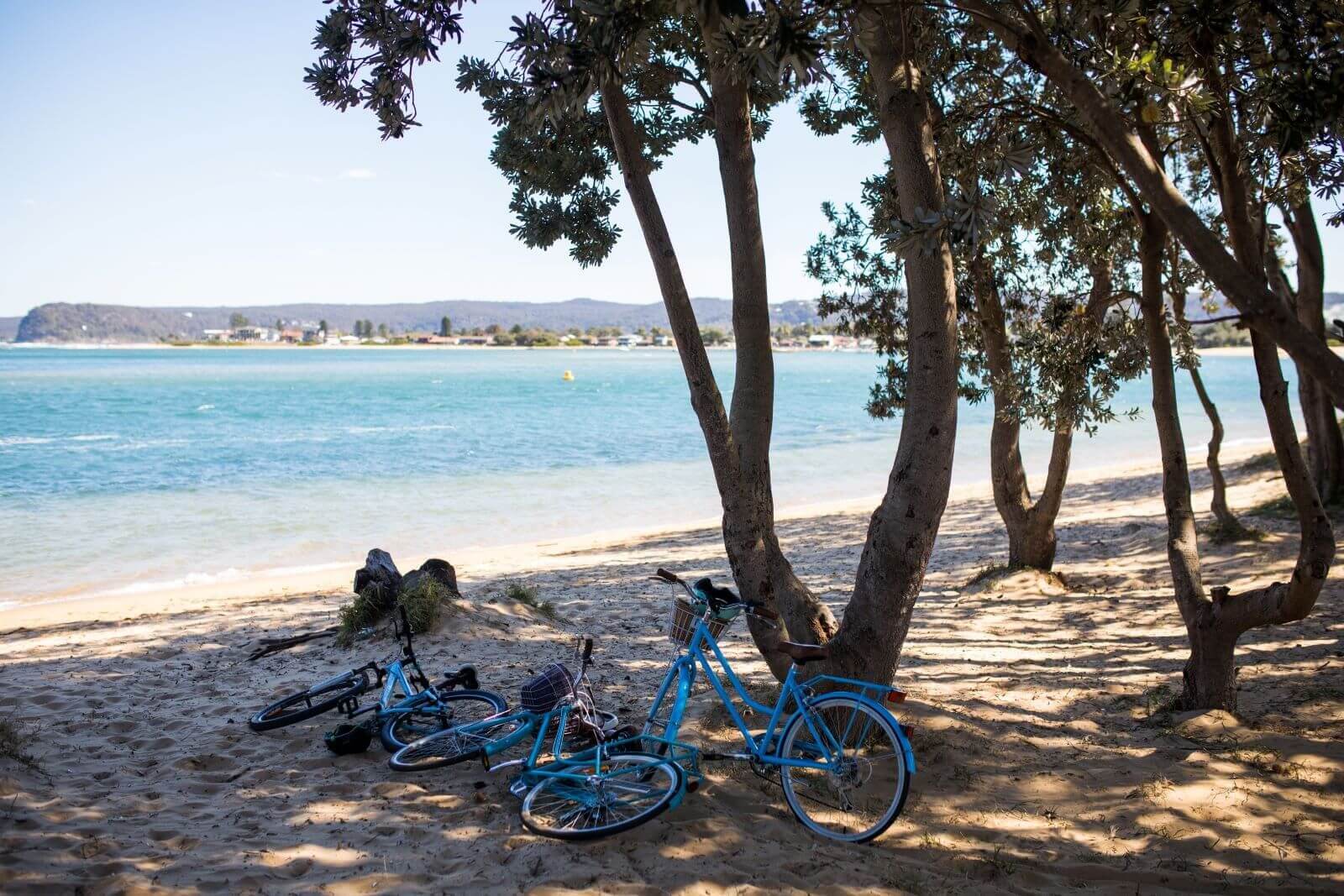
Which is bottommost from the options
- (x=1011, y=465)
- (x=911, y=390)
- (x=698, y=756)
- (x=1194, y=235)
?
(x=698, y=756)

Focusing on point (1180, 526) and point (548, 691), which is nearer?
point (548, 691)

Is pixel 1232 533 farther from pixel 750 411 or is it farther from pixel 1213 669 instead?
pixel 750 411

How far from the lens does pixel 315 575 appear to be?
14.1m

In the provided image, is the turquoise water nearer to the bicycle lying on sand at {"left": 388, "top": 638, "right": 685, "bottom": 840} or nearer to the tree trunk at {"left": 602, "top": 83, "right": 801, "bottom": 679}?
the bicycle lying on sand at {"left": 388, "top": 638, "right": 685, "bottom": 840}

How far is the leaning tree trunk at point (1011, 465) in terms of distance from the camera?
892 cm

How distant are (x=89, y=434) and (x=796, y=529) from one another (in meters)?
37.5

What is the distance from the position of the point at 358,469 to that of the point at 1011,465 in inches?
945

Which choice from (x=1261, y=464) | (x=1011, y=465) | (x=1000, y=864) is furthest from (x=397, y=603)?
(x=1261, y=464)

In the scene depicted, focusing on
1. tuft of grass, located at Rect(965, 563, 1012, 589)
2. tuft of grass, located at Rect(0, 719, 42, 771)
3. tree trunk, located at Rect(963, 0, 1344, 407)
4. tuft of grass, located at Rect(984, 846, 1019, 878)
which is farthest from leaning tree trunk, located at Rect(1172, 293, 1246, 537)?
tuft of grass, located at Rect(0, 719, 42, 771)

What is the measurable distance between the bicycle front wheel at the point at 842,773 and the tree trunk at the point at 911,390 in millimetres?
471

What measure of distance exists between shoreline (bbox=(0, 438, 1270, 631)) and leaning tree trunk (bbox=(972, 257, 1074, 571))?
20.7ft

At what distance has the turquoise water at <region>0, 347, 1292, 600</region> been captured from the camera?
17328 mm

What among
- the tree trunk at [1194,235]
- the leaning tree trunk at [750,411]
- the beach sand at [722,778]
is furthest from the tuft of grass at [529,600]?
the tree trunk at [1194,235]

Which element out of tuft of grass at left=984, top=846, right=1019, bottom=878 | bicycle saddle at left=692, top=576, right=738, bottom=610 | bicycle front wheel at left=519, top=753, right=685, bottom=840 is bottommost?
tuft of grass at left=984, top=846, right=1019, bottom=878
